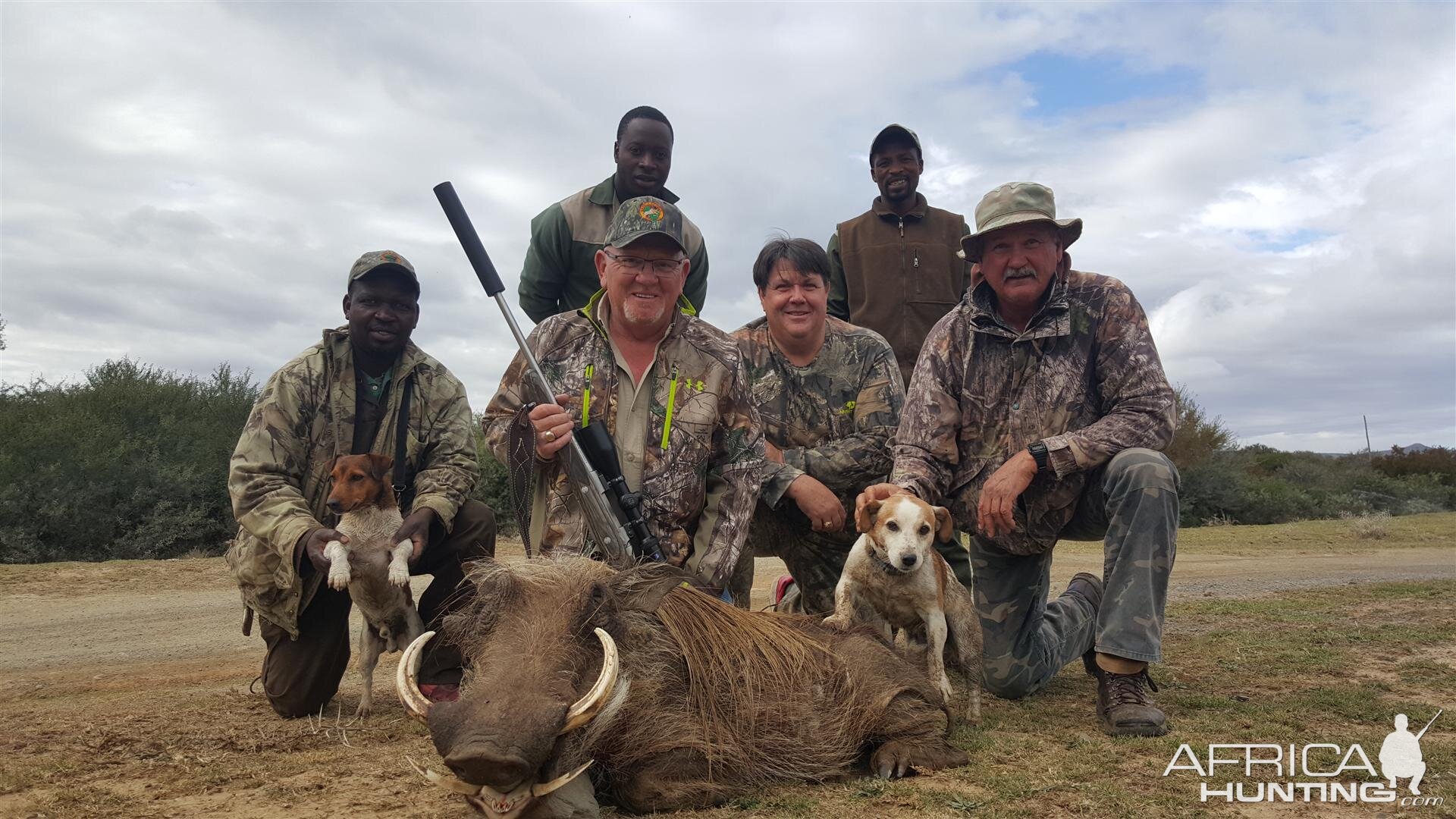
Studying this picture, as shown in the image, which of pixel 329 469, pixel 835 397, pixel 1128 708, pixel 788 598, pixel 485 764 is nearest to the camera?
pixel 485 764

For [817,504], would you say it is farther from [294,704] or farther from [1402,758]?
[294,704]

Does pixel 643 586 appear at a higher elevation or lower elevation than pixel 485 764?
higher

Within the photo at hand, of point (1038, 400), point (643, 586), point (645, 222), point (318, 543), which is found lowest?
point (643, 586)

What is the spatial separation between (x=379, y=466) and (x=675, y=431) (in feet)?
4.96

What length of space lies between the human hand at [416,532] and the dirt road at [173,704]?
0.81 metres

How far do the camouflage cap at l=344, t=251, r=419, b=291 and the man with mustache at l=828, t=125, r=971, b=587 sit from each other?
310 cm

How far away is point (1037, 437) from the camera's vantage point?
15.6ft

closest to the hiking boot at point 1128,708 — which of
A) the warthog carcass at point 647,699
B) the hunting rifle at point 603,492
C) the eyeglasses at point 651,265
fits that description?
the warthog carcass at point 647,699

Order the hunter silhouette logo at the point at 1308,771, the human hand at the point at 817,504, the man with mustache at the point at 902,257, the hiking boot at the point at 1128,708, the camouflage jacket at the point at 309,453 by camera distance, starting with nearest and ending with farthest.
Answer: the hunter silhouette logo at the point at 1308,771 → the hiking boot at the point at 1128,708 → the camouflage jacket at the point at 309,453 → the human hand at the point at 817,504 → the man with mustache at the point at 902,257

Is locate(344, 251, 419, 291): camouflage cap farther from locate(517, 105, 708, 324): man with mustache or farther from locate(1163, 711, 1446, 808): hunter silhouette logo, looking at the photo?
locate(1163, 711, 1446, 808): hunter silhouette logo

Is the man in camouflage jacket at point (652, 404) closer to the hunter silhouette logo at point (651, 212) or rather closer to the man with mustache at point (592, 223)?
the hunter silhouette logo at point (651, 212)

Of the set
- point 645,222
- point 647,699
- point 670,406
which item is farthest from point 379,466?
point 647,699

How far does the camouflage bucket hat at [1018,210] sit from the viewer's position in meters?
4.64

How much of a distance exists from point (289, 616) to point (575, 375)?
6.07 ft
